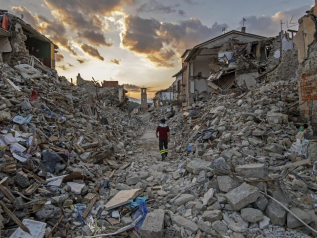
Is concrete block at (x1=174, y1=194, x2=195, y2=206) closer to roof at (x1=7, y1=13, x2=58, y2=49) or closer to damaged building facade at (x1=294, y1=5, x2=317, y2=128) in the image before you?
damaged building facade at (x1=294, y1=5, x2=317, y2=128)

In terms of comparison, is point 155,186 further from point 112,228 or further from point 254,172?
point 254,172

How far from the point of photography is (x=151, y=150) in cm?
920

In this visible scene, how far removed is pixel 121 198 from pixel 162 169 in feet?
7.95

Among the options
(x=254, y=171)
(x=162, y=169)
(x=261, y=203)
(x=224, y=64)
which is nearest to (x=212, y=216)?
(x=261, y=203)

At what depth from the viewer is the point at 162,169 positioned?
6.21 meters

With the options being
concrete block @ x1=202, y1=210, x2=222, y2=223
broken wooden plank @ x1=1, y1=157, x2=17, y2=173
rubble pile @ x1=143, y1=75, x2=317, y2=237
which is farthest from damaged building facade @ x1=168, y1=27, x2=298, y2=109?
broken wooden plank @ x1=1, y1=157, x2=17, y2=173

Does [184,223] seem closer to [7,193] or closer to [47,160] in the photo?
[7,193]

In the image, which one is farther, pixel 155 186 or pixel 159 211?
pixel 155 186

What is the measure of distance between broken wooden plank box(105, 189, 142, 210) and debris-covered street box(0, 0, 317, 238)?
30mm

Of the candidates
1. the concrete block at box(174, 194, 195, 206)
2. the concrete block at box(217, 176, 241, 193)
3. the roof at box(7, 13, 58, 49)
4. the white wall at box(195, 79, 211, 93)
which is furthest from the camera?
the white wall at box(195, 79, 211, 93)

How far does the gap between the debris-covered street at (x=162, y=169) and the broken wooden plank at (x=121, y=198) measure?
30 millimetres

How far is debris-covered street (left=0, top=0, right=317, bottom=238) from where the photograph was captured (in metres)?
3.12

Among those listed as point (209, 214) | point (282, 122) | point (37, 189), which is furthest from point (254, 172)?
point (37, 189)

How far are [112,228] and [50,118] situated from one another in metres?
5.27
